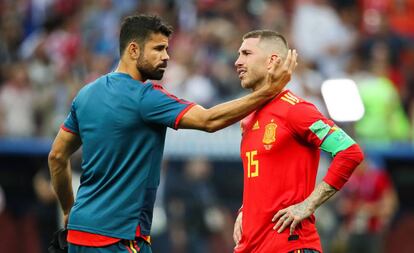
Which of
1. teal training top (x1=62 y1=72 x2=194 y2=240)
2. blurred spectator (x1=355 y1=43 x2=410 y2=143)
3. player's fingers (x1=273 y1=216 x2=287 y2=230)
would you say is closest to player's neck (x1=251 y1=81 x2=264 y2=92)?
teal training top (x1=62 y1=72 x2=194 y2=240)

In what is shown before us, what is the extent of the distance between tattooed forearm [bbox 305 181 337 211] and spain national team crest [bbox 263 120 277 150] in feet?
1.41

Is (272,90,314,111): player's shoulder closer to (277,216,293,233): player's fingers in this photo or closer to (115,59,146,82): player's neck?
(277,216,293,233): player's fingers

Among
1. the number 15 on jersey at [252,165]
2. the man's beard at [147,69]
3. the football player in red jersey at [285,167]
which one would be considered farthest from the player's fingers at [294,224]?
the man's beard at [147,69]

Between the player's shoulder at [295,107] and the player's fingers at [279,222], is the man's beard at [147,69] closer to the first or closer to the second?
the player's shoulder at [295,107]

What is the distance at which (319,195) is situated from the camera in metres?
6.76

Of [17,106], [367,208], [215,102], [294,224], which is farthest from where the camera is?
[17,106]

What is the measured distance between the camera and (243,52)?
7168 millimetres

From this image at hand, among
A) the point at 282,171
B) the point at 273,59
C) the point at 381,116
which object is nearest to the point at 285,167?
the point at 282,171

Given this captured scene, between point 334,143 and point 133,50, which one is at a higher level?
point 133,50

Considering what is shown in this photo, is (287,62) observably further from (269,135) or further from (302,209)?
(302,209)

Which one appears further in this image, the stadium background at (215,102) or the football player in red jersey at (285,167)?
the stadium background at (215,102)

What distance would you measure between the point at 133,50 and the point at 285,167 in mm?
1265

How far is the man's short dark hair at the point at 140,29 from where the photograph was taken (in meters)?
6.89


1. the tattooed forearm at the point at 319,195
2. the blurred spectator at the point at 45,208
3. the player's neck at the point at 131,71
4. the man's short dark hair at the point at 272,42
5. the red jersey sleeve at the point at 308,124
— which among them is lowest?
the blurred spectator at the point at 45,208
